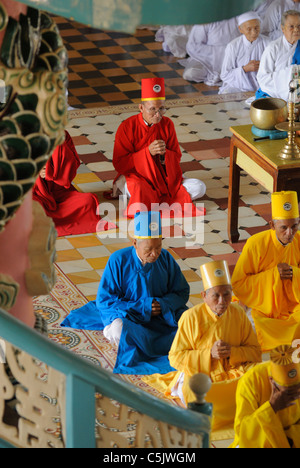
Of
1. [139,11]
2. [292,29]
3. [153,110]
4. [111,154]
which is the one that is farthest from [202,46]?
[139,11]

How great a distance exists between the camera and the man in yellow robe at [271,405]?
4992mm

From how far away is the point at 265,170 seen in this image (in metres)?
7.77

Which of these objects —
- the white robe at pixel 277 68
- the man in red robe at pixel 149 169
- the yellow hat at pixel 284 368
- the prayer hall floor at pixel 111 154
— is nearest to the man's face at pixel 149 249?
the prayer hall floor at pixel 111 154

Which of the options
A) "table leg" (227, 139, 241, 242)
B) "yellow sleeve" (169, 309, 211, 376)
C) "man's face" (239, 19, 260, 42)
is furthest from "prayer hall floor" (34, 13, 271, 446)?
"man's face" (239, 19, 260, 42)

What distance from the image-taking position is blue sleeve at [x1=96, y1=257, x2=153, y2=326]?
6879 mm

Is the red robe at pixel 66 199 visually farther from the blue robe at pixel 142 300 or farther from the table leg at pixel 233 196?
the blue robe at pixel 142 300

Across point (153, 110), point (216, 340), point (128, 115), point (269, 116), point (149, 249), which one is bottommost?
point (128, 115)

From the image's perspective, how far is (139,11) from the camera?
1.32m

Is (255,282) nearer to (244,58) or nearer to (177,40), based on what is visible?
(244,58)

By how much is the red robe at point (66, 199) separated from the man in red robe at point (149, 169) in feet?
1.51

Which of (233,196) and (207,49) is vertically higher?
(207,49)

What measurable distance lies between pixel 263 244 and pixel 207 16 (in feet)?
19.2

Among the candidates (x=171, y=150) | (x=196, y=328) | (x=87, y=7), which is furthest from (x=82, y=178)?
(x=87, y=7)

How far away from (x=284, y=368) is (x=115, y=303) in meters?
2.23
